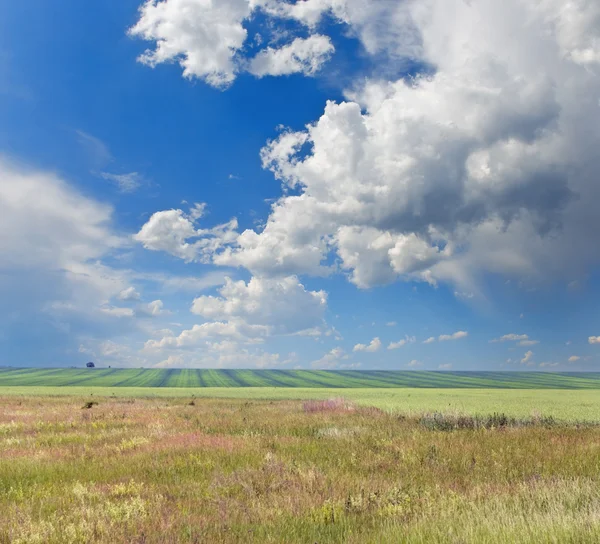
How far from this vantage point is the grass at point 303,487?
18.9 feet

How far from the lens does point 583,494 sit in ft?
23.7

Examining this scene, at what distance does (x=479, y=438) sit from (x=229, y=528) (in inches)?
420

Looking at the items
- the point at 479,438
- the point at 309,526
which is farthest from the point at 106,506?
the point at 479,438

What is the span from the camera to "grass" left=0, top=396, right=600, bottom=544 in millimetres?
5773

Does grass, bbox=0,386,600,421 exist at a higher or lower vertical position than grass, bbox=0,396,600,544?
lower

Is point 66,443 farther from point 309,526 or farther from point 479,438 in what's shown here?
point 479,438

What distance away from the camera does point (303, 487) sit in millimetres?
8188

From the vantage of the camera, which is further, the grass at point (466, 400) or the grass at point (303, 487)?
the grass at point (466, 400)

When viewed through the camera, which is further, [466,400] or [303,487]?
[466,400]

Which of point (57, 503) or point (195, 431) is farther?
point (195, 431)

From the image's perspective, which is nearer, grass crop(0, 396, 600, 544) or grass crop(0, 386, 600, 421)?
grass crop(0, 396, 600, 544)

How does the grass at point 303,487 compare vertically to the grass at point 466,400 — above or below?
above

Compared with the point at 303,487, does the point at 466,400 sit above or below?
below

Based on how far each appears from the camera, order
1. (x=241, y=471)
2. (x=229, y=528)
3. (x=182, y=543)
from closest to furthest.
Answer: (x=182, y=543) < (x=229, y=528) < (x=241, y=471)
